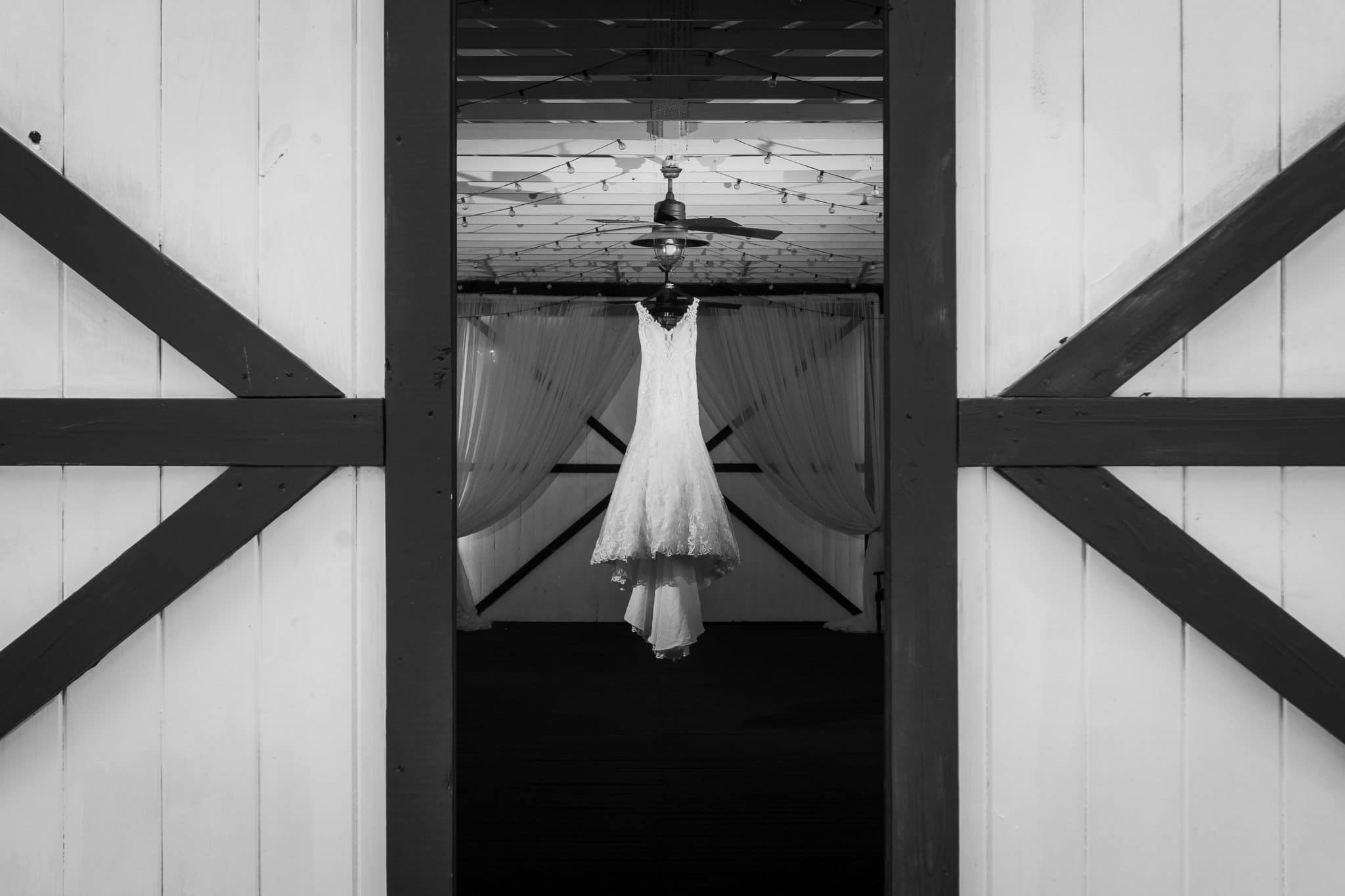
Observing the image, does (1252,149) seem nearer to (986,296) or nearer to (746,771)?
(986,296)

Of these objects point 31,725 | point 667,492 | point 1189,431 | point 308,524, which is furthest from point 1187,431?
point 667,492

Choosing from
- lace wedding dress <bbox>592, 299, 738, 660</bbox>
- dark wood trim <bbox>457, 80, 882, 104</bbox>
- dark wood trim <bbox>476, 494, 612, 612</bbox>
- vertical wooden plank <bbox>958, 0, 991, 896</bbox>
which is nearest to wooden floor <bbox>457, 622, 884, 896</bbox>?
lace wedding dress <bbox>592, 299, 738, 660</bbox>

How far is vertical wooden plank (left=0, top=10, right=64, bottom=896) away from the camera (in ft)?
5.91

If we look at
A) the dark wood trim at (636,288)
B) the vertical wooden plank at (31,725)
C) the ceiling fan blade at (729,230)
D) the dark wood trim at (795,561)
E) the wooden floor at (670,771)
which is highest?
the dark wood trim at (636,288)

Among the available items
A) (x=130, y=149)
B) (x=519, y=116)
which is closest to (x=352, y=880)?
(x=130, y=149)

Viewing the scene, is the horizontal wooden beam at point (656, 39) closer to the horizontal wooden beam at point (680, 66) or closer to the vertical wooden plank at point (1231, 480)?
the horizontal wooden beam at point (680, 66)

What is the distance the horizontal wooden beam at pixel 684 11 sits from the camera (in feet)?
10.3

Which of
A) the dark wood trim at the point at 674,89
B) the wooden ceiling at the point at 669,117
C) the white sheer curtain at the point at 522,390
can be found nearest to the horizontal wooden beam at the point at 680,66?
the wooden ceiling at the point at 669,117

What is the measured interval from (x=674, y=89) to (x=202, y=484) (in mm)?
2584

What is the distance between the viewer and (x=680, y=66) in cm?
357

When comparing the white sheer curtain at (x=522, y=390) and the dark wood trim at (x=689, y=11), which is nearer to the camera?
the dark wood trim at (x=689, y=11)

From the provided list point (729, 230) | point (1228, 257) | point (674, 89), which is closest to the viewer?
point (1228, 257)

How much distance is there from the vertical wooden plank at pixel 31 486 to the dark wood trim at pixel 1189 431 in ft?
6.09

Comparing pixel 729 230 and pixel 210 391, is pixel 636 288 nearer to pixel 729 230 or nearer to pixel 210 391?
pixel 729 230
